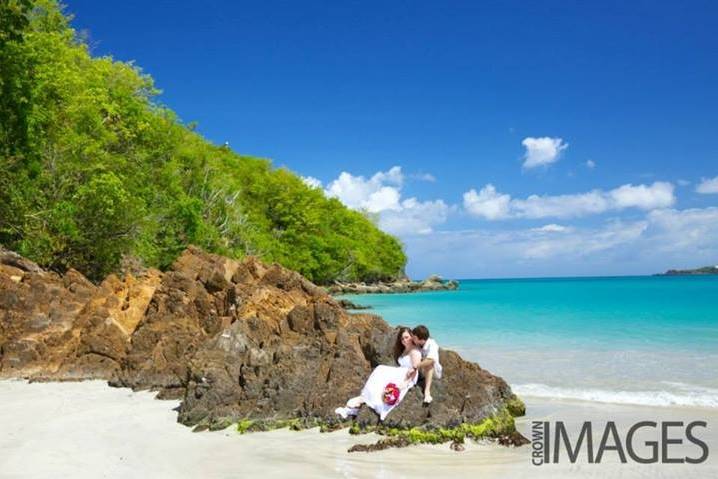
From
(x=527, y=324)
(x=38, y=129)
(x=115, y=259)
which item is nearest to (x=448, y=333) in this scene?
(x=527, y=324)

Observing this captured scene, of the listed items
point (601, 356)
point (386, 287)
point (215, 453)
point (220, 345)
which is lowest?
point (215, 453)

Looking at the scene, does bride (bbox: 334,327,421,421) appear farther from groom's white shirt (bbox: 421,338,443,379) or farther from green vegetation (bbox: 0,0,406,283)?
green vegetation (bbox: 0,0,406,283)

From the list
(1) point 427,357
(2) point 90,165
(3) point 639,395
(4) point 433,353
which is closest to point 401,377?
(1) point 427,357

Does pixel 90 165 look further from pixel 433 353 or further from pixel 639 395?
pixel 639 395

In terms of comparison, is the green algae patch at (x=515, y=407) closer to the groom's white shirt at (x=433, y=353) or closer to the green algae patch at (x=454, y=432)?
the green algae patch at (x=454, y=432)

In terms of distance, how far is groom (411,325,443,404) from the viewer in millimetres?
8406

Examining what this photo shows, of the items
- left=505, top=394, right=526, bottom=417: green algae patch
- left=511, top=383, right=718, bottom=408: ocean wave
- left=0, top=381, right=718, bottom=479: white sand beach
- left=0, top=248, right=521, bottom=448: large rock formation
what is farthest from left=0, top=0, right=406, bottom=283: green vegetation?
left=511, top=383, right=718, bottom=408: ocean wave

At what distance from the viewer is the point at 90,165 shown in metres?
22.9

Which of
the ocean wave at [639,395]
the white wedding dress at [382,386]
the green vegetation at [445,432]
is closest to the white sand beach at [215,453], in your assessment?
the green vegetation at [445,432]

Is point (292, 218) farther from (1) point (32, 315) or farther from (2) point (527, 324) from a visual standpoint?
(1) point (32, 315)

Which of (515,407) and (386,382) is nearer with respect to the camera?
(386,382)

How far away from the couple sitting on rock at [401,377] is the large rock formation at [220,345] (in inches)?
5.6

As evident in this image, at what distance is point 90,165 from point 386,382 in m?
18.5

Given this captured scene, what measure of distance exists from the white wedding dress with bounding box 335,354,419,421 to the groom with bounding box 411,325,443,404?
0.53ft
